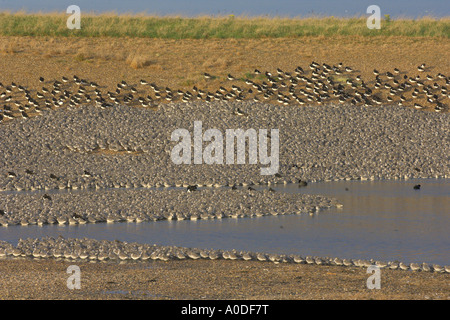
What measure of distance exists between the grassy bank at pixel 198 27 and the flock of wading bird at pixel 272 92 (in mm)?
12869

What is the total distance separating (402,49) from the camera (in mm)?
48562

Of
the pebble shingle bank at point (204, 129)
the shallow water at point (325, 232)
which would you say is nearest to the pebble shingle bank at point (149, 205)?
the shallow water at point (325, 232)

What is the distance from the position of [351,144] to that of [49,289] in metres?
20.2

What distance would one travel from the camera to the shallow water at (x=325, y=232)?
Answer: 16.4 metres

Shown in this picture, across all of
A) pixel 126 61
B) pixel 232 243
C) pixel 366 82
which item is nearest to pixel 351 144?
pixel 366 82

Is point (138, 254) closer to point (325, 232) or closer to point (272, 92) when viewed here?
point (325, 232)

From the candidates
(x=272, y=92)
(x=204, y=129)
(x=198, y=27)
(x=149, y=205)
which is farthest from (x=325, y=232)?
(x=198, y=27)

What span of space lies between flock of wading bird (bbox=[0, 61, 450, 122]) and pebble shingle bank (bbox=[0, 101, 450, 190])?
1.78 metres

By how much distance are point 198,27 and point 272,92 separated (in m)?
20.1

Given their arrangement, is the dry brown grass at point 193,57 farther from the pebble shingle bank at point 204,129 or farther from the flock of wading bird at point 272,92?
the pebble shingle bank at point 204,129

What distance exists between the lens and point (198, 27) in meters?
56.4

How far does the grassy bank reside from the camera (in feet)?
175

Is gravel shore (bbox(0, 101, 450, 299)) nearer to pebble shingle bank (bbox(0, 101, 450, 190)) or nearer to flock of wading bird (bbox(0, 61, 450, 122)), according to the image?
pebble shingle bank (bbox(0, 101, 450, 190))
